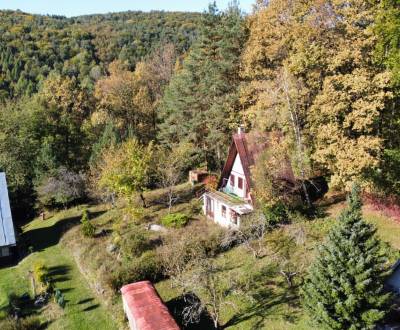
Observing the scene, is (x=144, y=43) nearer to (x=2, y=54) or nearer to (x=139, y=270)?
(x=2, y=54)

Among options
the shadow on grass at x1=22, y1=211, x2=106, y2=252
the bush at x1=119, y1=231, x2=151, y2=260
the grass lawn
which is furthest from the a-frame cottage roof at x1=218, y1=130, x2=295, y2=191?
the shadow on grass at x1=22, y1=211, x2=106, y2=252

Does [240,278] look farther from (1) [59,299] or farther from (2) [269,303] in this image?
(1) [59,299]

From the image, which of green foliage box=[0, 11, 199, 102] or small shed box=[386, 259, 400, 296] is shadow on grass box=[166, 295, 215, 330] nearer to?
small shed box=[386, 259, 400, 296]

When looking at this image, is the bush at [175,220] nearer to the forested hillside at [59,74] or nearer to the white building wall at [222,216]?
the white building wall at [222,216]

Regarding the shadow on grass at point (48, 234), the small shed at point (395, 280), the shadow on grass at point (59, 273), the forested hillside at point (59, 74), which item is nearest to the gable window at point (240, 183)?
the shadow on grass at point (59, 273)

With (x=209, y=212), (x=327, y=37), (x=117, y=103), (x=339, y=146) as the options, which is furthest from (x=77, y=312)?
(x=117, y=103)
